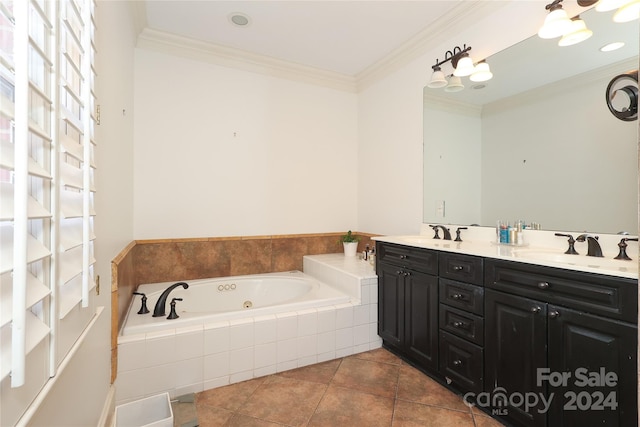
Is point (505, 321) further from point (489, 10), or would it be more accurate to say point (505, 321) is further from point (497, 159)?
point (489, 10)

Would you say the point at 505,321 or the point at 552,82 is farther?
the point at 552,82

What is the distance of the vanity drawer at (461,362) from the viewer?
1.72 metres

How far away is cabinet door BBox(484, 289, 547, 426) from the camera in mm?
1430

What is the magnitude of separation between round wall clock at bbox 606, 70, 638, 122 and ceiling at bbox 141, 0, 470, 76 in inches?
46.3

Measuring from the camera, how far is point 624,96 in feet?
5.24

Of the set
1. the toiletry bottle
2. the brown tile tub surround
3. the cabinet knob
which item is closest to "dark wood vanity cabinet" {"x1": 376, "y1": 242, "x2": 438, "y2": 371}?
the toiletry bottle

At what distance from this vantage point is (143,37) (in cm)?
270

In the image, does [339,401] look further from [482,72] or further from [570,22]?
[570,22]

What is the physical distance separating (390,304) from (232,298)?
1.50 m

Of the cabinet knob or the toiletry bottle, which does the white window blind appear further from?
the toiletry bottle

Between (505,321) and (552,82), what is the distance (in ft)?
4.99

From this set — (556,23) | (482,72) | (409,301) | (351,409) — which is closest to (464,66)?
(482,72)

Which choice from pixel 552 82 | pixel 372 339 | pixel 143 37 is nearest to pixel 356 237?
pixel 372 339

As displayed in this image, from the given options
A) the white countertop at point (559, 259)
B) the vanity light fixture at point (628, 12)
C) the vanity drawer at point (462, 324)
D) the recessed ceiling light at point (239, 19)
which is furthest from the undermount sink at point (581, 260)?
the recessed ceiling light at point (239, 19)
